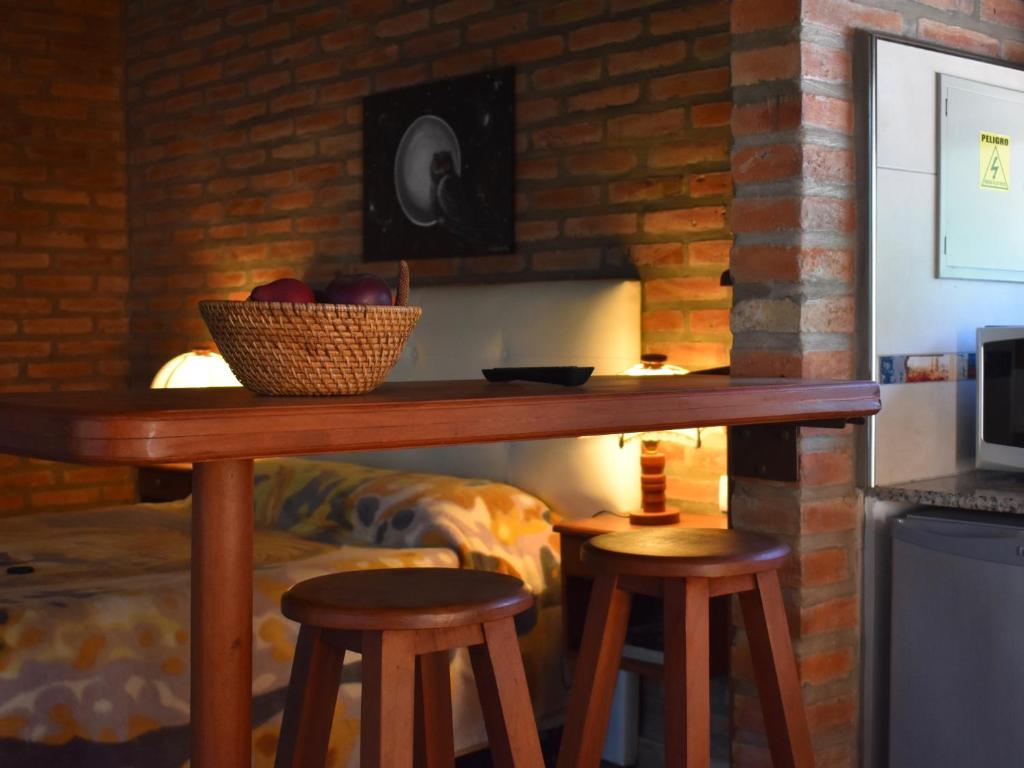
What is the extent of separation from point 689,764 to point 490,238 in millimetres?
2294

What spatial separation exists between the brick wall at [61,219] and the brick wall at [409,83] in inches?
4.6

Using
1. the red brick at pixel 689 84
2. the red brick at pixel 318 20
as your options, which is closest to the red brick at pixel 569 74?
the red brick at pixel 689 84

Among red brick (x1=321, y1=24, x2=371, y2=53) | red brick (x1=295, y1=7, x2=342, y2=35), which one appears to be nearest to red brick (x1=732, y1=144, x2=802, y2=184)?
red brick (x1=321, y1=24, x2=371, y2=53)

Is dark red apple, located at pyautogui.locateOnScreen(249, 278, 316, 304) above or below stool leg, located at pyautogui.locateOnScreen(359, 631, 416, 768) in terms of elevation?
above

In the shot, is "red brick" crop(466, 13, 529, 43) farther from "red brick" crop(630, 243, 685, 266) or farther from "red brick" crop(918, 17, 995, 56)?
"red brick" crop(918, 17, 995, 56)

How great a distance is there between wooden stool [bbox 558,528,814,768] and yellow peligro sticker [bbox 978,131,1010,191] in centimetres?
112

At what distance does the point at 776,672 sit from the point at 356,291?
0.95 meters

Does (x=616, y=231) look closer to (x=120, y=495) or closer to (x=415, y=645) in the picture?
(x=415, y=645)

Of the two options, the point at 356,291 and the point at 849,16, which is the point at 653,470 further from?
the point at 356,291

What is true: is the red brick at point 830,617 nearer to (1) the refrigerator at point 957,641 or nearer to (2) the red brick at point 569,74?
(1) the refrigerator at point 957,641

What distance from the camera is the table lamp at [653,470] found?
3283 millimetres

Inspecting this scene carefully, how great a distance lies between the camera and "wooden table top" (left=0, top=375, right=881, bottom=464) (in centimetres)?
142

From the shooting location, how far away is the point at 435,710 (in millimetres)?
2043

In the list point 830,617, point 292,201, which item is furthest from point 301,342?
point 292,201
